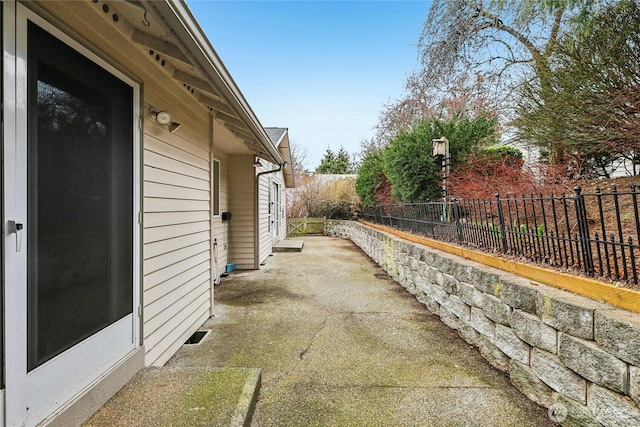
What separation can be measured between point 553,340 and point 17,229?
10.0 ft

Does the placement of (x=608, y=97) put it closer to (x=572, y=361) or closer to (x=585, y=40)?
(x=585, y=40)

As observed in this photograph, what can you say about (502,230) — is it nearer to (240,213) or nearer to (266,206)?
(240,213)

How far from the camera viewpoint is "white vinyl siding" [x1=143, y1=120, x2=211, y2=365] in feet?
8.60

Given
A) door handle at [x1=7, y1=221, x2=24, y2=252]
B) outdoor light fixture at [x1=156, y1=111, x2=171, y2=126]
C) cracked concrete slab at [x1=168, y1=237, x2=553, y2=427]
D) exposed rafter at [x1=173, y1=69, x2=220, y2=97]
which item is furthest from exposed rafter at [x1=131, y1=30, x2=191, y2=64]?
cracked concrete slab at [x1=168, y1=237, x2=553, y2=427]

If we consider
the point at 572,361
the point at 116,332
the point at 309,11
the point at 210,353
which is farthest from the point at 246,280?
the point at 309,11

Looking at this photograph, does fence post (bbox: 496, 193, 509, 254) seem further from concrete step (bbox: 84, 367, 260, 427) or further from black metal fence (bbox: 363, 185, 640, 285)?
concrete step (bbox: 84, 367, 260, 427)

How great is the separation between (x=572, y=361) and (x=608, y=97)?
10.5ft

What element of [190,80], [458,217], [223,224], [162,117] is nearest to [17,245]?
[162,117]

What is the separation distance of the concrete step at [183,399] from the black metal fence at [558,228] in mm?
2439

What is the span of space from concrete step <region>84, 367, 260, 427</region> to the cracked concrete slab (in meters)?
0.24

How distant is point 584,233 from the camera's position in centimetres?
226

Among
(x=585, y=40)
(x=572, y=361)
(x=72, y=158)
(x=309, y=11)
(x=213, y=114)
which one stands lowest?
(x=572, y=361)

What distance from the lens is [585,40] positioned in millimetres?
3703

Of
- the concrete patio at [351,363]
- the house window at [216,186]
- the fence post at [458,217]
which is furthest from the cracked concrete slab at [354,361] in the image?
the house window at [216,186]
